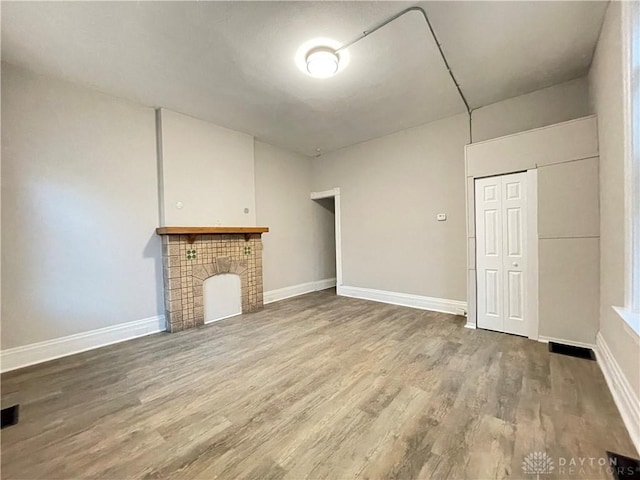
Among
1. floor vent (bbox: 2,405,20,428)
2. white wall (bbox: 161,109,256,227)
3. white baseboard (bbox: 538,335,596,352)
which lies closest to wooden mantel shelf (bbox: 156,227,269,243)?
white wall (bbox: 161,109,256,227)

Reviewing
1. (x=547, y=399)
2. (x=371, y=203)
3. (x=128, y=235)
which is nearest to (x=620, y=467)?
(x=547, y=399)

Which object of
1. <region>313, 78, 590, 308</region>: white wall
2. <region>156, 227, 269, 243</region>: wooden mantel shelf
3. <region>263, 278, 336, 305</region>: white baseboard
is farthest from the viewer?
<region>263, 278, 336, 305</region>: white baseboard

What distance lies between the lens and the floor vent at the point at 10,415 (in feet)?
6.06

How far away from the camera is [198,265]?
389 cm

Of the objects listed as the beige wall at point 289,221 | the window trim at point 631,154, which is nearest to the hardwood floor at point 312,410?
the window trim at point 631,154

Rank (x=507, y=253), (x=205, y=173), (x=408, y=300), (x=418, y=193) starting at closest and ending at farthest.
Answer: (x=507, y=253)
(x=205, y=173)
(x=418, y=193)
(x=408, y=300)

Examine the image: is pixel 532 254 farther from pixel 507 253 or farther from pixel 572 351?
pixel 572 351

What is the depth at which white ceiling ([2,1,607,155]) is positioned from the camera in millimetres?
2076

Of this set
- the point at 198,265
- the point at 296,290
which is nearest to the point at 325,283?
the point at 296,290

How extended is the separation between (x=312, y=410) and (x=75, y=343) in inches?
118

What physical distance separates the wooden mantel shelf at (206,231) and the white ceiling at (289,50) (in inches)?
67.0

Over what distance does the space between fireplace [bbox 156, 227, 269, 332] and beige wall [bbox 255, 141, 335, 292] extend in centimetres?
63

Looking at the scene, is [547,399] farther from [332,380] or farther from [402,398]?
[332,380]

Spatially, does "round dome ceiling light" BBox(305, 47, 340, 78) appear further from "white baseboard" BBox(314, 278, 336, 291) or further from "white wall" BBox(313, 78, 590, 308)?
"white baseboard" BBox(314, 278, 336, 291)
